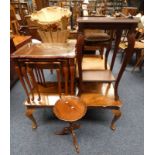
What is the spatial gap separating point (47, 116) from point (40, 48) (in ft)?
2.60

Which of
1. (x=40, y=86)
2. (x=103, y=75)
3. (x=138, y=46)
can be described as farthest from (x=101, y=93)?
(x=138, y=46)

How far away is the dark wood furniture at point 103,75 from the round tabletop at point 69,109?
14 cm

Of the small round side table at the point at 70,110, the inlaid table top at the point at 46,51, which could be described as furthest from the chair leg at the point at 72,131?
the inlaid table top at the point at 46,51

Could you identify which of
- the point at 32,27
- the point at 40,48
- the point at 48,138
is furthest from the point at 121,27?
the point at 32,27

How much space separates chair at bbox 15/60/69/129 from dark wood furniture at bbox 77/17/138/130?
171mm

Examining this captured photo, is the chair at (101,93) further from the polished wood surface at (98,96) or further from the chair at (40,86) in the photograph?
the chair at (40,86)

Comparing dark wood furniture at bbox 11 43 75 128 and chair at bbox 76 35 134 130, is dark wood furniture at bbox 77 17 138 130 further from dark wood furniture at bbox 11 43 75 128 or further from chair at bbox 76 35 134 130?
dark wood furniture at bbox 11 43 75 128

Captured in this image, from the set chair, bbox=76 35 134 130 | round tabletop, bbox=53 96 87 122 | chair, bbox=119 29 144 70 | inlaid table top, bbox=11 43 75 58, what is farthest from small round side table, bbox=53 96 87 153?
chair, bbox=119 29 144 70

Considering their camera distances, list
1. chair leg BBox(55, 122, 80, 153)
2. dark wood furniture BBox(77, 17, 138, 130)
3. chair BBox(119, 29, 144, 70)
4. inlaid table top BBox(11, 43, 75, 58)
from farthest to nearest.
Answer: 1. chair BBox(119, 29, 144, 70)
2. chair leg BBox(55, 122, 80, 153)
3. inlaid table top BBox(11, 43, 75, 58)
4. dark wood furniture BBox(77, 17, 138, 130)

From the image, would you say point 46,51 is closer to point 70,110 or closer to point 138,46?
point 70,110

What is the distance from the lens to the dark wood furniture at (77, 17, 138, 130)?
1.07 metres

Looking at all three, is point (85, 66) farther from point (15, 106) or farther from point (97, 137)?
point (15, 106)

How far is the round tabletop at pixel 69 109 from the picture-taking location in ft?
4.00

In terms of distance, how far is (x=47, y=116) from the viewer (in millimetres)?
1745
